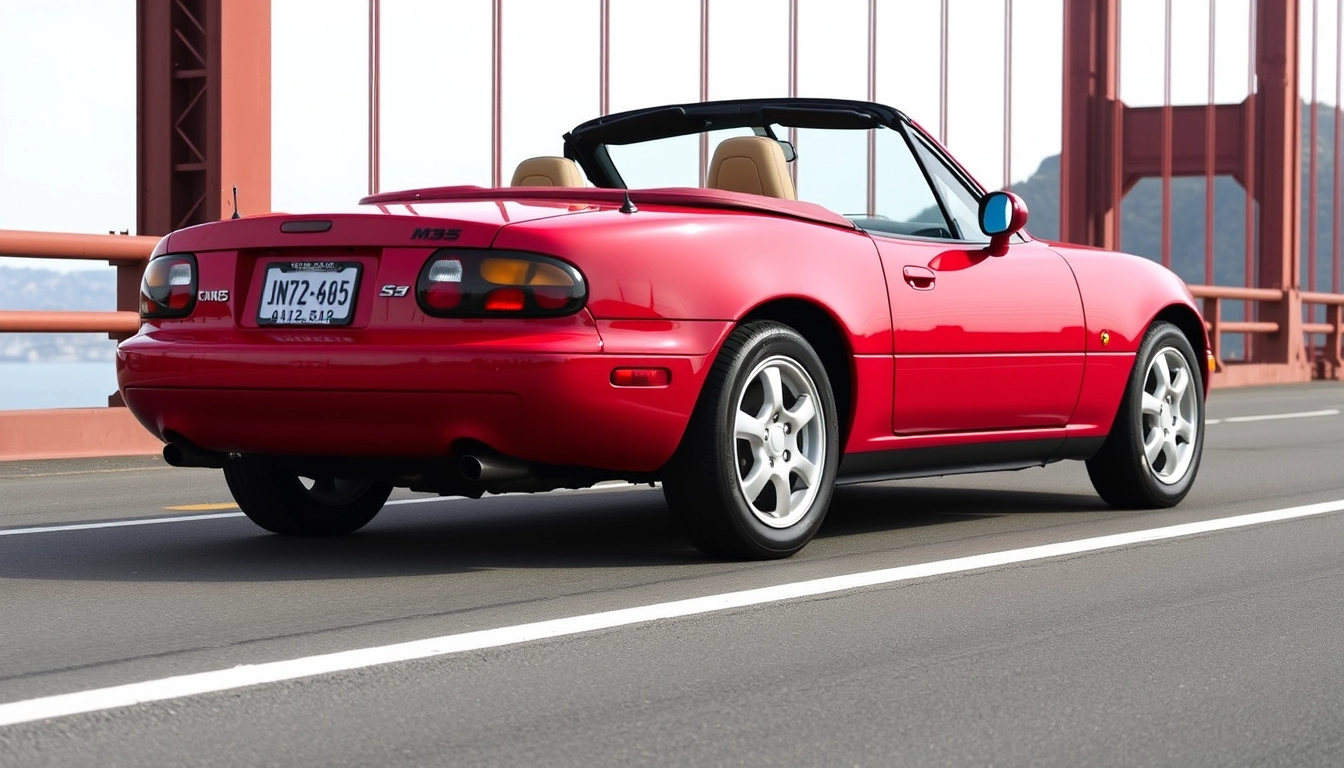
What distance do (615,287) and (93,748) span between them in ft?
6.88

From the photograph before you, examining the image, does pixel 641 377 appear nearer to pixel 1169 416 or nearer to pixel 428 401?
pixel 428 401

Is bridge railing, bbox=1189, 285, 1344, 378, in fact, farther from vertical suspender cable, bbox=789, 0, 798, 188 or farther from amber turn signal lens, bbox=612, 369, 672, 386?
amber turn signal lens, bbox=612, 369, 672, 386

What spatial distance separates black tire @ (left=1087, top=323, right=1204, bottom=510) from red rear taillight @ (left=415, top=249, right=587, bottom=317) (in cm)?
272

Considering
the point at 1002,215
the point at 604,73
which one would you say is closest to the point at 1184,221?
the point at 604,73

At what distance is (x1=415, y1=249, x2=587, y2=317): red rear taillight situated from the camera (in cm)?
461

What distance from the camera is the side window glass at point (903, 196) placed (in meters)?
5.85

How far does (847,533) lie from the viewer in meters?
5.91

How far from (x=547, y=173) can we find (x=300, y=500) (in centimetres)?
136

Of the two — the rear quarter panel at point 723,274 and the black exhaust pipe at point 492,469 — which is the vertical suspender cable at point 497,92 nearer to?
the rear quarter panel at point 723,274

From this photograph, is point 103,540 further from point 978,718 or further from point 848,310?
point 978,718

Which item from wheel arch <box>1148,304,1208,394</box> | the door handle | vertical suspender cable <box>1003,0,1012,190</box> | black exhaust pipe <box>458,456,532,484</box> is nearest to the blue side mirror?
the door handle

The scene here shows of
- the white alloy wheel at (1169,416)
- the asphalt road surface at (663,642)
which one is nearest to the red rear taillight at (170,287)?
the asphalt road surface at (663,642)

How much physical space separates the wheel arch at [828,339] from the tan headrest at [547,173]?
3.83 feet

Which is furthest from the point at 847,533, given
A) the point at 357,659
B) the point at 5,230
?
the point at 5,230
